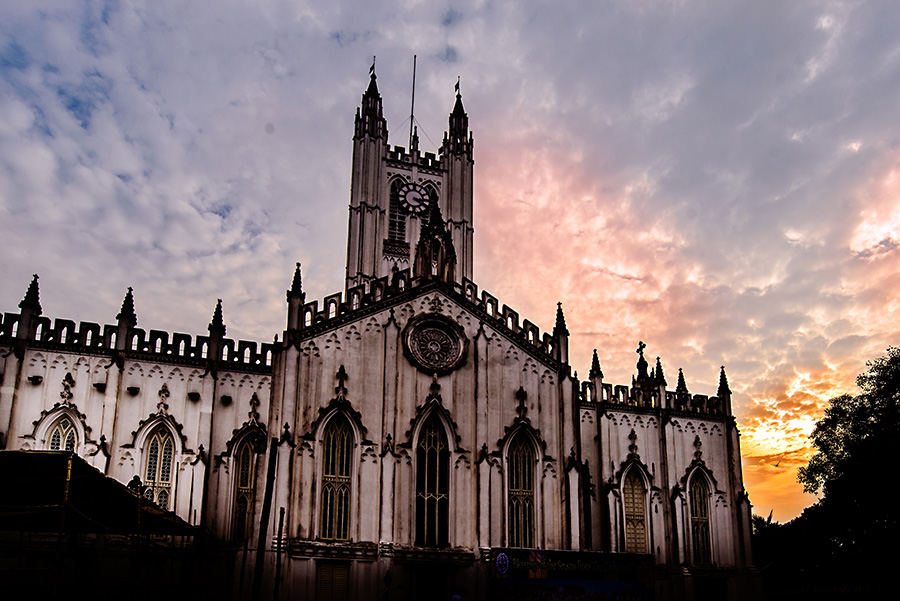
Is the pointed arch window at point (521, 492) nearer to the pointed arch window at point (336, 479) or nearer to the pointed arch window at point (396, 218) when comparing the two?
the pointed arch window at point (336, 479)

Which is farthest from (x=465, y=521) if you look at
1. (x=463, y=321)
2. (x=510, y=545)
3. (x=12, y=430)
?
(x=12, y=430)

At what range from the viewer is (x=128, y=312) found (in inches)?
1351

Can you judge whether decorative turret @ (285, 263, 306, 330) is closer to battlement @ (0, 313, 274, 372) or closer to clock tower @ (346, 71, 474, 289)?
battlement @ (0, 313, 274, 372)

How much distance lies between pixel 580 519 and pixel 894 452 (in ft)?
55.8

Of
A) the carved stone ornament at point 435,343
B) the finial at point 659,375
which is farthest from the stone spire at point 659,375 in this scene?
the carved stone ornament at point 435,343

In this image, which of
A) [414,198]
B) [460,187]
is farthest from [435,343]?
[460,187]

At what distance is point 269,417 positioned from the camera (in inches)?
1316

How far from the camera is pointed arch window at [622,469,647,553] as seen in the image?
3884cm

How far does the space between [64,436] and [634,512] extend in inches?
997

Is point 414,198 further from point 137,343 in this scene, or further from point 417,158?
point 137,343

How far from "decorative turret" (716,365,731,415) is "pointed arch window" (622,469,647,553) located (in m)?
6.42

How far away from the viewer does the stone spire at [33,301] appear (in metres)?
32.7

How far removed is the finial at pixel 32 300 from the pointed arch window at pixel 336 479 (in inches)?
490

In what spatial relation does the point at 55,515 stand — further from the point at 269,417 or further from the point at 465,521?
the point at 465,521
